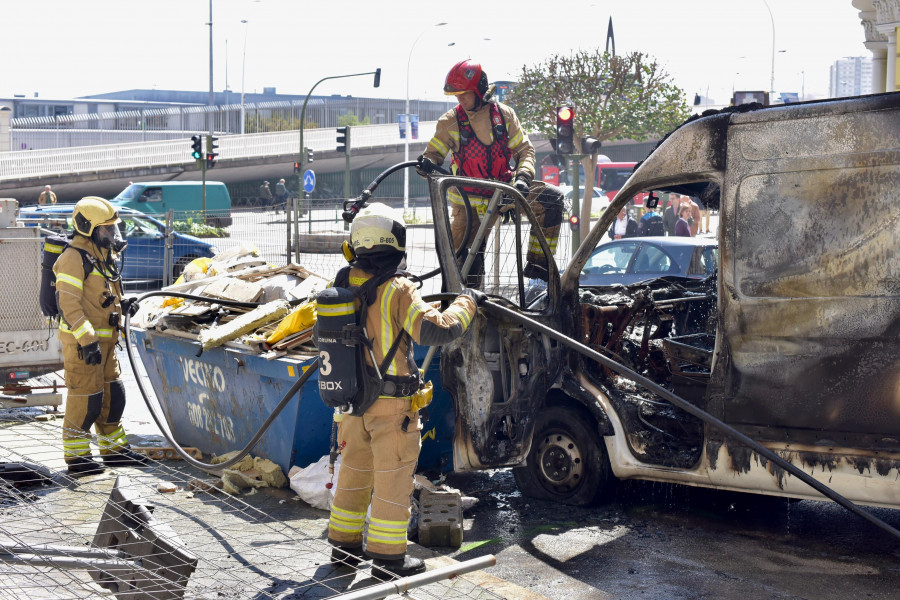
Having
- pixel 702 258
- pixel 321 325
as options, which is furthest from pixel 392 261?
pixel 702 258

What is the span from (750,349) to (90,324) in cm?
462

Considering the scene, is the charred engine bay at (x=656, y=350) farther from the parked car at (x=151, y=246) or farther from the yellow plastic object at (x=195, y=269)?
the parked car at (x=151, y=246)

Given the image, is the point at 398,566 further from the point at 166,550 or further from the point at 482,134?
the point at 482,134

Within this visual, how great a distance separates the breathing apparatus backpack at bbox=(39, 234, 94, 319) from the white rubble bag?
237 centimetres

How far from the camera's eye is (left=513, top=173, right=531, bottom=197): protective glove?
20.5ft

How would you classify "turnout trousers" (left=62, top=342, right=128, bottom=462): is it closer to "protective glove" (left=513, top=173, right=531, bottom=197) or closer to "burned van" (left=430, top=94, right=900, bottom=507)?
"burned van" (left=430, top=94, right=900, bottom=507)

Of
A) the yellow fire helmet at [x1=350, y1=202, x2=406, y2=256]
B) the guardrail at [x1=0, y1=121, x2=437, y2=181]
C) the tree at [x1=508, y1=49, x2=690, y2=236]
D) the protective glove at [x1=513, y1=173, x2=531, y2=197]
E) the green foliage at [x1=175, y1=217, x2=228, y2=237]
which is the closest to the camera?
the yellow fire helmet at [x1=350, y1=202, x2=406, y2=256]

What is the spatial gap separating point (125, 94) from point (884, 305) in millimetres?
98048

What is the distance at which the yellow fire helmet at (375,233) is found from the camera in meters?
4.74

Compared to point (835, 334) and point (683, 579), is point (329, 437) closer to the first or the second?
point (683, 579)

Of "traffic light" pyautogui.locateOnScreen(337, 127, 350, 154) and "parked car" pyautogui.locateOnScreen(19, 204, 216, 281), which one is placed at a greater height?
"traffic light" pyautogui.locateOnScreen(337, 127, 350, 154)

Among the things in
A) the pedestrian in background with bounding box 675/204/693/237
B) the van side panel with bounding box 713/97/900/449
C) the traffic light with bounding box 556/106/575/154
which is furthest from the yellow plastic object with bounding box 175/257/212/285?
the pedestrian in background with bounding box 675/204/693/237

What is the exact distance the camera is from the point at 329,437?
6348mm

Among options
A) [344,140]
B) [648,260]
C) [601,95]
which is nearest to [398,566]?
[648,260]
